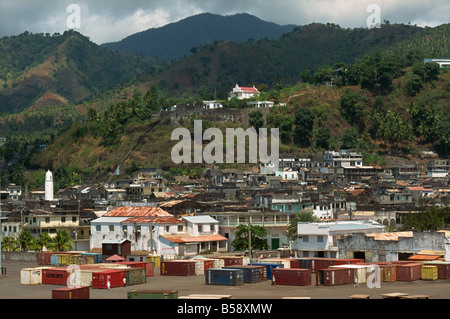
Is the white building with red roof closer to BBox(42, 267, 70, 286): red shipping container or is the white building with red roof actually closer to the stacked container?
BBox(42, 267, 70, 286): red shipping container

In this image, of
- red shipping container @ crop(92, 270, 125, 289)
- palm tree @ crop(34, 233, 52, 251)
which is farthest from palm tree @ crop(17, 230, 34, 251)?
red shipping container @ crop(92, 270, 125, 289)

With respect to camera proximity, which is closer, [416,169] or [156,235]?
[156,235]

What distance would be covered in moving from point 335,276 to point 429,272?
24.8ft

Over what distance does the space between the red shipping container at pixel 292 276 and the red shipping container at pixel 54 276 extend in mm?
16799

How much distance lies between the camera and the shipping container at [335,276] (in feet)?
203

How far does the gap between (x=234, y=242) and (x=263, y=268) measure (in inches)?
877

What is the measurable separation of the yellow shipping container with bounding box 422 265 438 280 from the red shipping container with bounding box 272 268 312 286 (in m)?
8.92

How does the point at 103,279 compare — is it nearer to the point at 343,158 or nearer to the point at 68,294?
the point at 68,294

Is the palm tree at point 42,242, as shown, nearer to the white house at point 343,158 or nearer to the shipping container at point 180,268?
the shipping container at point 180,268

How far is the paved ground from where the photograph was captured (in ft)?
186

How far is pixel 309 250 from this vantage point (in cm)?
8169
